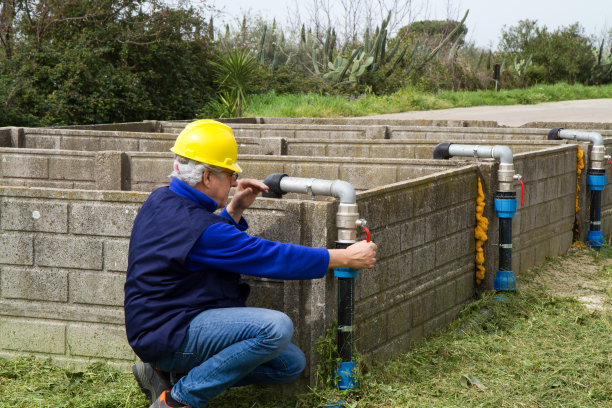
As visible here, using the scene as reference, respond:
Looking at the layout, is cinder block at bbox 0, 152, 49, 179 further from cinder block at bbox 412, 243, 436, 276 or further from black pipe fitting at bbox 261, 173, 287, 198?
cinder block at bbox 412, 243, 436, 276

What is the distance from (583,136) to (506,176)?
3176 millimetres

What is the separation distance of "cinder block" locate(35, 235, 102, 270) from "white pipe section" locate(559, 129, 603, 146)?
20.9 ft

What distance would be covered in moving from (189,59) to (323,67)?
9.79 meters

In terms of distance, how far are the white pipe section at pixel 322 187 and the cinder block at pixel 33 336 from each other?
1710 mm

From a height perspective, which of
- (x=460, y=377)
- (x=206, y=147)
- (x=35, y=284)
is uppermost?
(x=206, y=147)

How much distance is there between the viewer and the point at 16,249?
4961 millimetres

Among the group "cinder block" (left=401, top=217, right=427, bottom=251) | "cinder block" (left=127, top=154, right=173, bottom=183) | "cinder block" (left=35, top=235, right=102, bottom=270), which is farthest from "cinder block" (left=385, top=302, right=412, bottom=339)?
"cinder block" (left=127, top=154, right=173, bottom=183)

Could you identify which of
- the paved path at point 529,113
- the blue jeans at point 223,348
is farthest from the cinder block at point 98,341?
the paved path at point 529,113

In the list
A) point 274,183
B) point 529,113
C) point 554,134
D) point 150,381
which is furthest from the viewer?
point 529,113

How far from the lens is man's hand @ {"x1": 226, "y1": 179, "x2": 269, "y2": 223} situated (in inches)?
→ 171

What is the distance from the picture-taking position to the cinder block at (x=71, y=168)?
8.12 metres

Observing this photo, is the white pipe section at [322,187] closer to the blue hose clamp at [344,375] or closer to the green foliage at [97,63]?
the blue hose clamp at [344,375]

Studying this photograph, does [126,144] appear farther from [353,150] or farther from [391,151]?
[391,151]

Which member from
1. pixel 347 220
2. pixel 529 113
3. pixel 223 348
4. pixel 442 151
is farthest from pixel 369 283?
pixel 529 113
